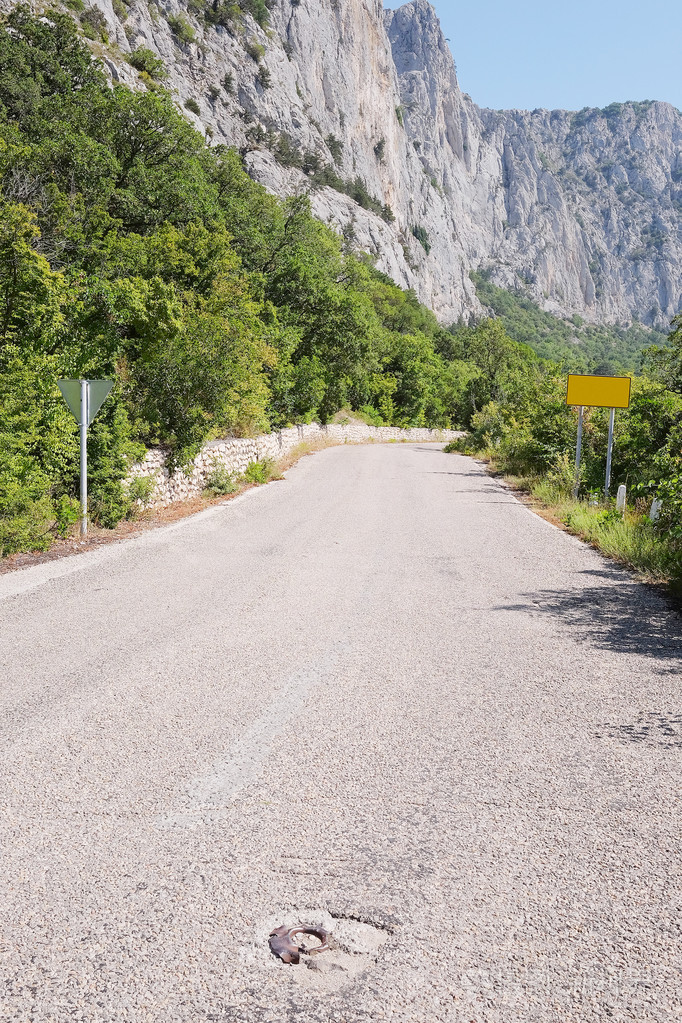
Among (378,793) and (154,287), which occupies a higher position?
(154,287)

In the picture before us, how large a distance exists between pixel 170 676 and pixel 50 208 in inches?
623

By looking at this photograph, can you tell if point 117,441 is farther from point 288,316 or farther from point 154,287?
point 288,316

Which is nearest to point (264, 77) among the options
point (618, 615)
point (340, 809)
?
point (618, 615)

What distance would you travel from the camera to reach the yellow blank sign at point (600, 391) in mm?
17688

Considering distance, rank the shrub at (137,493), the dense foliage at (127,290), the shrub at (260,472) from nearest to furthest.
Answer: the dense foliage at (127,290) < the shrub at (137,493) < the shrub at (260,472)

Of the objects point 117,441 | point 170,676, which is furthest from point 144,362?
point 170,676

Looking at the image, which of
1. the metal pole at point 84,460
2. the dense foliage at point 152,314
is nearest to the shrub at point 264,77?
the dense foliage at point 152,314

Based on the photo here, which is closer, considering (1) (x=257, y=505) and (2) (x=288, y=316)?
(1) (x=257, y=505)

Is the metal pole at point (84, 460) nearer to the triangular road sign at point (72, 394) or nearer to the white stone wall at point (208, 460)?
the triangular road sign at point (72, 394)

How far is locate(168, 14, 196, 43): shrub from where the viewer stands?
75.0m

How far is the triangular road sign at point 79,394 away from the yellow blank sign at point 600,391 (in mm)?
11004

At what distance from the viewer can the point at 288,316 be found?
3997cm

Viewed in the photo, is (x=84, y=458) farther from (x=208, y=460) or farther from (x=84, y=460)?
(x=208, y=460)

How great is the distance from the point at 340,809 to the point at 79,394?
8.83m
